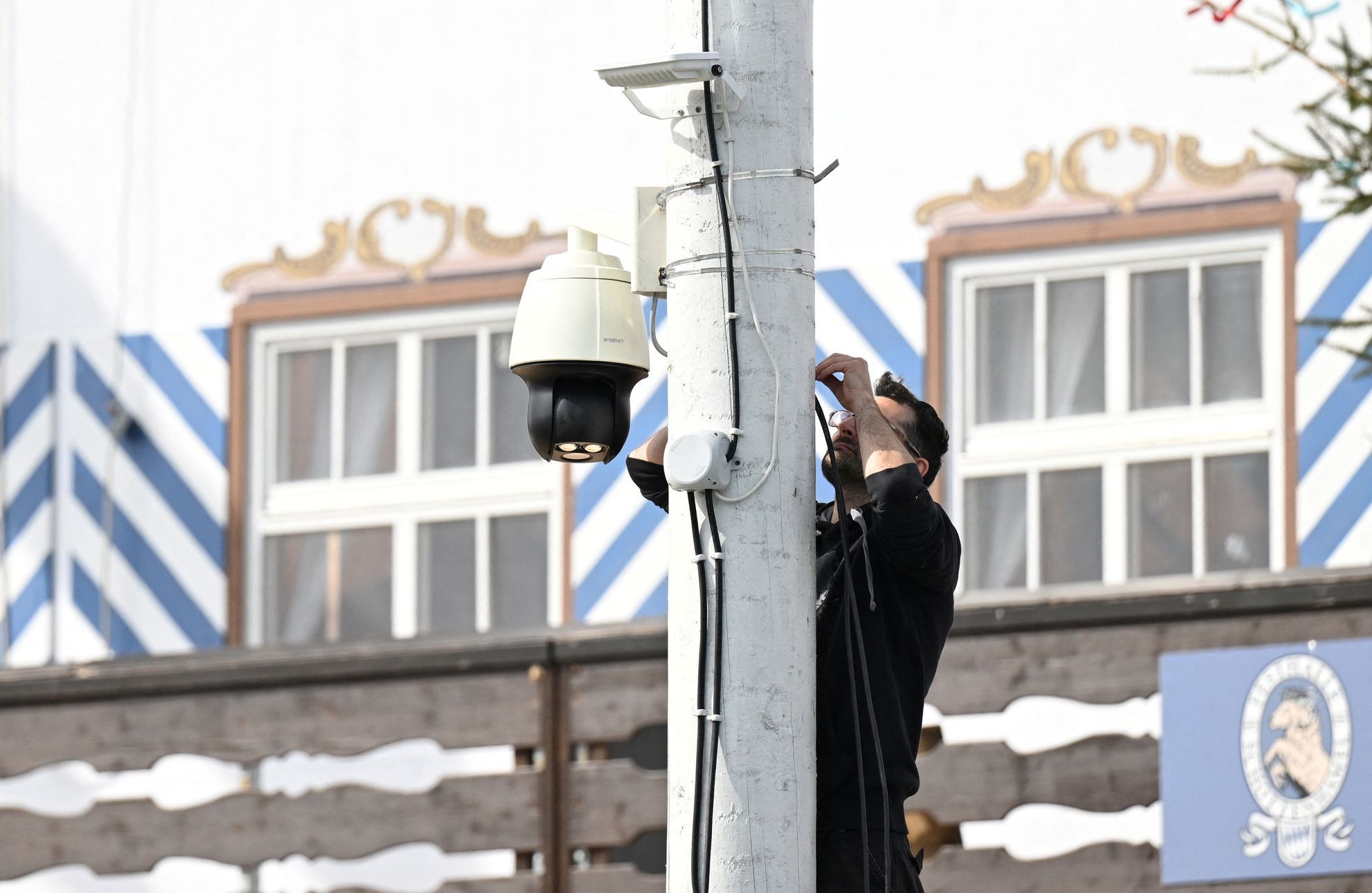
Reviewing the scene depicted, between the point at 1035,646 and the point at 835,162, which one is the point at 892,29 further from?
the point at 835,162

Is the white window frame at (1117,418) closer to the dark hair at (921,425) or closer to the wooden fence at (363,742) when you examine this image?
the wooden fence at (363,742)

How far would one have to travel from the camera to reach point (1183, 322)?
9016 mm

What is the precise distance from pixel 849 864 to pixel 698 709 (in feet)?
1.63

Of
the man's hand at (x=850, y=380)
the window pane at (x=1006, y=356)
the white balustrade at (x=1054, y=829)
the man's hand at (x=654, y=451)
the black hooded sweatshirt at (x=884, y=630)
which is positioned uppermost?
the window pane at (x=1006, y=356)

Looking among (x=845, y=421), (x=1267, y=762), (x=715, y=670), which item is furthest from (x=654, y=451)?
(x=1267, y=762)

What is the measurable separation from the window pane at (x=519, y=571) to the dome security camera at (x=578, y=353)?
14.7 ft

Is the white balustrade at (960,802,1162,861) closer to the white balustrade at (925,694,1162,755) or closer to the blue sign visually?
the white balustrade at (925,694,1162,755)

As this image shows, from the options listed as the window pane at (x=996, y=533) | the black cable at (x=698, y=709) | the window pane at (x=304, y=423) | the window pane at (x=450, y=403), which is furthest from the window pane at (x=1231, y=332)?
the black cable at (x=698, y=709)

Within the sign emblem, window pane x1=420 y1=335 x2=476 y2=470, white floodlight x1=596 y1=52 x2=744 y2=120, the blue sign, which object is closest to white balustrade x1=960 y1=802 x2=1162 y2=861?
the blue sign

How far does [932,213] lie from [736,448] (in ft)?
15.0

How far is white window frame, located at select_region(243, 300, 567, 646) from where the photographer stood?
10.0m

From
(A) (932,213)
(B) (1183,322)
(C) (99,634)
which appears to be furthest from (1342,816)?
(C) (99,634)

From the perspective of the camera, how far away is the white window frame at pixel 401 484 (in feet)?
32.8

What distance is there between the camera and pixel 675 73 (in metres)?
4.96
